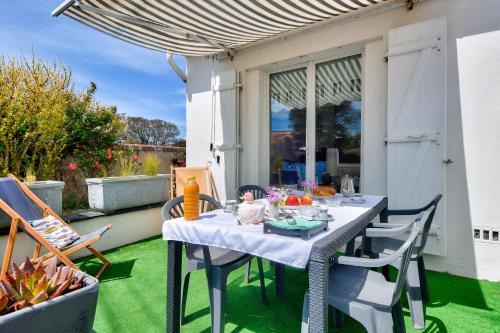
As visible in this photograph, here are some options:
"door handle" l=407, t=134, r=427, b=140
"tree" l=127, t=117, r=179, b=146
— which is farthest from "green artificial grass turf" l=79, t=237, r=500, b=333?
"tree" l=127, t=117, r=179, b=146

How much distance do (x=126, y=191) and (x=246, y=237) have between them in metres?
3.84

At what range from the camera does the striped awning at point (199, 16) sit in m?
3.37

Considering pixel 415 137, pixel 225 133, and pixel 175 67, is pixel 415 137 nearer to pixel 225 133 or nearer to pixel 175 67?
pixel 225 133

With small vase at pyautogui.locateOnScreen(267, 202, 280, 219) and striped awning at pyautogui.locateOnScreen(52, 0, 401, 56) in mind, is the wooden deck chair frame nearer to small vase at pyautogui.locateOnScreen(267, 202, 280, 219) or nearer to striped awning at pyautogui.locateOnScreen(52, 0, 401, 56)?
striped awning at pyautogui.locateOnScreen(52, 0, 401, 56)

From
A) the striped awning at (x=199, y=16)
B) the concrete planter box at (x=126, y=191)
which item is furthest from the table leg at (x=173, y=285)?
the concrete planter box at (x=126, y=191)

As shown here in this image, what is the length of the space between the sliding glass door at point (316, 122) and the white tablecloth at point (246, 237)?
242 centimetres

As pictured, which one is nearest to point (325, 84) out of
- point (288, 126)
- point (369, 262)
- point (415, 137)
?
point (288, 126)

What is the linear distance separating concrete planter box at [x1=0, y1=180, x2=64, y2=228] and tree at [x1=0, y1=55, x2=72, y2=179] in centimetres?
111

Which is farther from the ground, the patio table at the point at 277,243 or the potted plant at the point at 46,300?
the patio table at the point at 277,243

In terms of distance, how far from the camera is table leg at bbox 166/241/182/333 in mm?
1973

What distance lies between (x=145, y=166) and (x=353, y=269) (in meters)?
4.47

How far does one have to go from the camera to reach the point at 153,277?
11.1 feet

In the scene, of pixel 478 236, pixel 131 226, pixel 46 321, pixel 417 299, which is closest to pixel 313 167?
pixel 478 236

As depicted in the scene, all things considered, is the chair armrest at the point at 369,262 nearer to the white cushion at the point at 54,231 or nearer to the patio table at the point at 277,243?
the patio table at the point at 277,243
